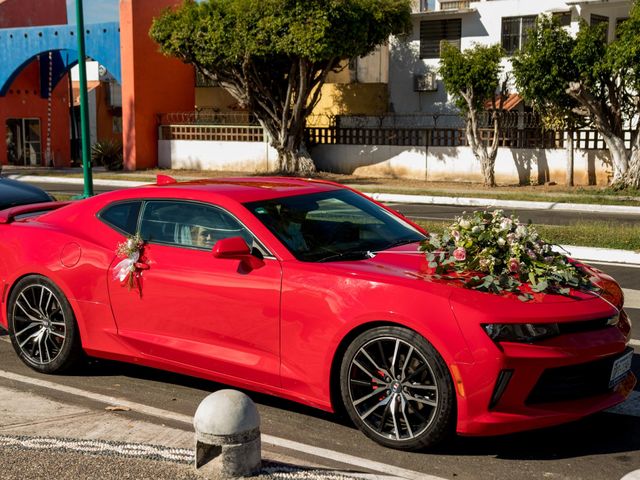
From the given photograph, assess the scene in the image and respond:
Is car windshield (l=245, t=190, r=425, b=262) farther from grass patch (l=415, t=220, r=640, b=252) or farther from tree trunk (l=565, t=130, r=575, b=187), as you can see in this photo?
tree trunk (l=565, t=130, r=575, b=187)

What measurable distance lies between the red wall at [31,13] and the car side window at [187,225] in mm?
38114

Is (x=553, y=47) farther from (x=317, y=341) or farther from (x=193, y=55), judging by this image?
(x=317, y=341)

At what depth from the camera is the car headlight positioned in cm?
486

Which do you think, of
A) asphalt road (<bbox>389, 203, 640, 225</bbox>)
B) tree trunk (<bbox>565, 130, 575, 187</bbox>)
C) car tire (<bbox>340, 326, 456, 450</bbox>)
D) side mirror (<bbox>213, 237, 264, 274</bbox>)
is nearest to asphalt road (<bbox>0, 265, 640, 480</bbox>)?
car tire (<bbox>340, 326, 456, 450</bbox>)

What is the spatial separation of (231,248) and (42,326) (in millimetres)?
2004

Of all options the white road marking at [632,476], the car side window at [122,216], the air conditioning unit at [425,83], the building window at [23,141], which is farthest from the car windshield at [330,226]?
the building window at [23,141]

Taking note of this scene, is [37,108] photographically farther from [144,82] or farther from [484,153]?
[484,153]

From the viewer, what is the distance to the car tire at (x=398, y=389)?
4961 millimetres

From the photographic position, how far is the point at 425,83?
35031 millimetres

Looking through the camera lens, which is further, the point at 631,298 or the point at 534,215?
the point at 534,215

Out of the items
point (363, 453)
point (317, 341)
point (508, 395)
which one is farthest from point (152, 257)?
point (508, 395)

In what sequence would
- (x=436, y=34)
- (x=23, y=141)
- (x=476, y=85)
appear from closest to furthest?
(x=476, y=85)
(x=436, y=34)
(x=23, y=141)

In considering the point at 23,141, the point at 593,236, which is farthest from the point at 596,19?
the point at 23,141

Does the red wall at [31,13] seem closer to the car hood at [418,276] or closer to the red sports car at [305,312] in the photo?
the red sports car at [305,312]
